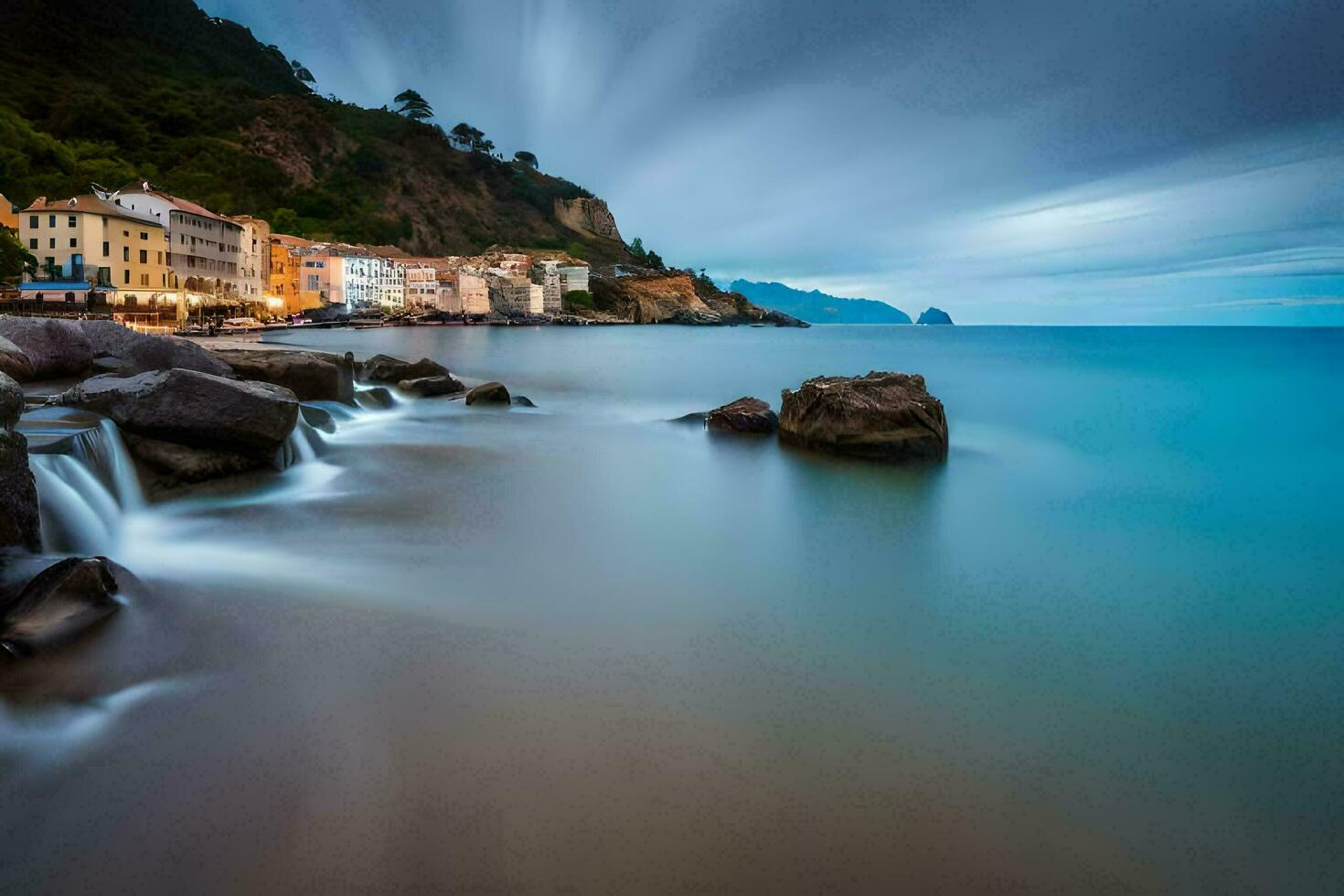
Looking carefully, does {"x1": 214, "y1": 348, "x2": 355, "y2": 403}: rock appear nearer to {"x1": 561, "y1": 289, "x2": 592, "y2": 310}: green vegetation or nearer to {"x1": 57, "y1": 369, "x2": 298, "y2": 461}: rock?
{"x1": 57, "y1": 369, "x2": 298, "y2": 461}: rock

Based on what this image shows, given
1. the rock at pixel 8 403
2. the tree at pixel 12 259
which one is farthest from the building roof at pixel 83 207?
the rock at pixel 8 403

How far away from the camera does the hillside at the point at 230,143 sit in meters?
92.8

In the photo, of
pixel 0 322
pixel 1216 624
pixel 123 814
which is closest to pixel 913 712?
pixel 1216 624

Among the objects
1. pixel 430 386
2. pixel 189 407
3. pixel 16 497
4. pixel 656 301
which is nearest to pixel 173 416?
pixel 189 407

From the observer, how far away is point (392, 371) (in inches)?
817

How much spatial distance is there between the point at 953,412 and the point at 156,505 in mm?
19836

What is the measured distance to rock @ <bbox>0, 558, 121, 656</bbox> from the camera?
201 inches

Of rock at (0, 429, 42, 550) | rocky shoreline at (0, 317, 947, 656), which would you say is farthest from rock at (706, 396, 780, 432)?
rock at (0, 429, 42, 550)

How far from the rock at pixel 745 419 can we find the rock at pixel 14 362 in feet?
37.8

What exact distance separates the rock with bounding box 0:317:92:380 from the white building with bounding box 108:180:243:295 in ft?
175

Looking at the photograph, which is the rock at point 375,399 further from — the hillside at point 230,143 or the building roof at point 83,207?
the hillside at point 230,143

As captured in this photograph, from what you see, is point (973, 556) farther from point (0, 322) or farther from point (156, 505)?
point (0, 322)

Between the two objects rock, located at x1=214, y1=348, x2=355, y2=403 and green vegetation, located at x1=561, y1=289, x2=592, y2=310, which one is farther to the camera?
green vegetation, located at x1=561, y1=289, x2=592, y2=310

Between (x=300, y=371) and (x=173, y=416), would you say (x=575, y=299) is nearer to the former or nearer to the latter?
(x=300, y=371)
